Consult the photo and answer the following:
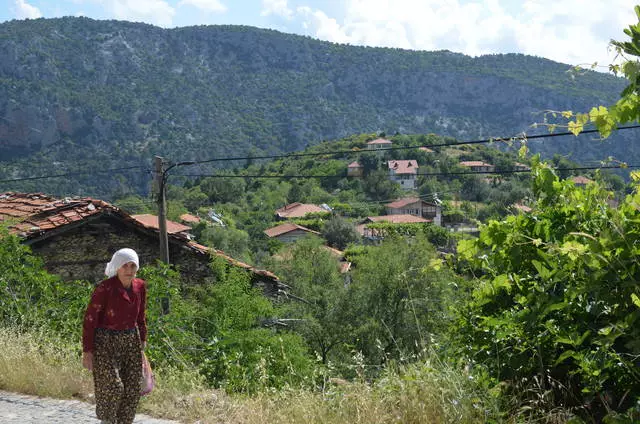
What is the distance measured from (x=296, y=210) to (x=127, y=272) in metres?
70.6

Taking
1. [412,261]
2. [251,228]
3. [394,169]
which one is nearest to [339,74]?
[394,169]

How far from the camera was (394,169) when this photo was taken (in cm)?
8962

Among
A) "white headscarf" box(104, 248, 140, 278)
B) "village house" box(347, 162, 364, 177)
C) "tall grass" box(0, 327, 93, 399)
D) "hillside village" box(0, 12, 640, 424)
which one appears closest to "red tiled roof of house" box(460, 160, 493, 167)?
"hillside village" box(0, 12, 640, 424)

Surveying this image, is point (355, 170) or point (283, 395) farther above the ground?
point (283, 395)

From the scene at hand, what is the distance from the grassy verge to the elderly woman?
0.49 meters

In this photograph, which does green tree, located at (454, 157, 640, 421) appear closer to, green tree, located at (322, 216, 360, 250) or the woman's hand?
the woman's hand

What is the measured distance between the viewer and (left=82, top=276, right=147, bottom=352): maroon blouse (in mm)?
3971

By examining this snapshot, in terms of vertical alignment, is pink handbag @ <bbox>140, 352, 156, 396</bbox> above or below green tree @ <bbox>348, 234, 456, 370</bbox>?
above

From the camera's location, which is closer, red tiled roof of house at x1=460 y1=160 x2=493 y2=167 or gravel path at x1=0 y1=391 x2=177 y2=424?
gravel path at x1=0 y1=391 x2=177 y2=424

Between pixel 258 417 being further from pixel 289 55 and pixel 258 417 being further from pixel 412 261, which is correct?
pixel 289 55

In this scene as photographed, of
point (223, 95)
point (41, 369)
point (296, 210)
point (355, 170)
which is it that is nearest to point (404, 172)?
point (355, 170)

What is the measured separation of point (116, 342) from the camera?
404 cm

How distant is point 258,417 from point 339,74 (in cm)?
16032

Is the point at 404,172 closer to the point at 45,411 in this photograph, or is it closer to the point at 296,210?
the point at 296,210
